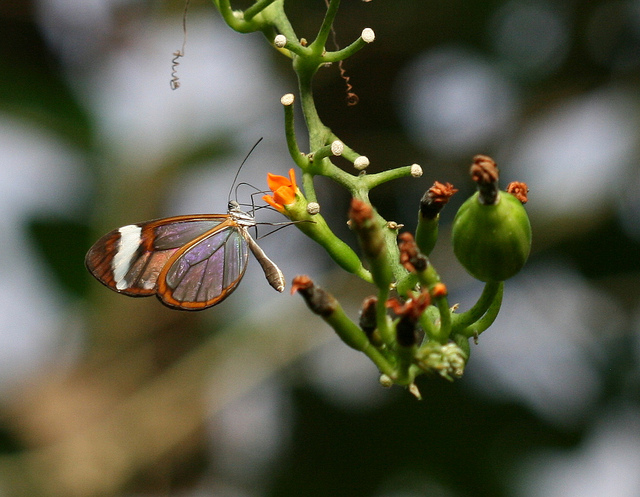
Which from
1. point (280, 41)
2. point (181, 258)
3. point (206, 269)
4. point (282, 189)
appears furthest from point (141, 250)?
point (280, 41)

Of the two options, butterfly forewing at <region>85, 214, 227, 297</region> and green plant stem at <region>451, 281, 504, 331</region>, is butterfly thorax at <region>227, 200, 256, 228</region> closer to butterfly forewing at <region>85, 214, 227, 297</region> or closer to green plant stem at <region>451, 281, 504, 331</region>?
butterfly forewing at <region>85, 214, 227, 297</region>

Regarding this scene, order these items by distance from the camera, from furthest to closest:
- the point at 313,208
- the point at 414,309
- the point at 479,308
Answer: the point at 313,208 → the point at 479,308 → the point at 414,309

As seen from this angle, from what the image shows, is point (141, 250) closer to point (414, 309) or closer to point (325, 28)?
point (325, 28)

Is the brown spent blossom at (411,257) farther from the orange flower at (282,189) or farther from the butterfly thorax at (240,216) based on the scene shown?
the butterfly thorax at (240,216)

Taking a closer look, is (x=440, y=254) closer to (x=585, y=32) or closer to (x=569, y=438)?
(x=569, y=438)

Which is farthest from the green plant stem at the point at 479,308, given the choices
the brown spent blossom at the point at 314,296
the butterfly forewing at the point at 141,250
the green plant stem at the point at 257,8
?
the butterfly forewing at the point at 141,250

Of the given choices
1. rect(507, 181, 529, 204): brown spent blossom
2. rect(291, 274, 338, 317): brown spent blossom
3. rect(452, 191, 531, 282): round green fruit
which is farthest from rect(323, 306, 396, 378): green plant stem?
rect(507, 181, 529, 204): brown spent blossom
